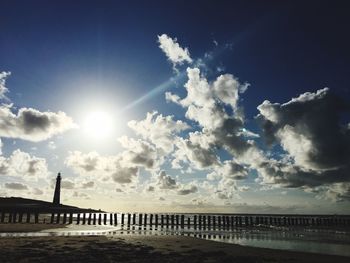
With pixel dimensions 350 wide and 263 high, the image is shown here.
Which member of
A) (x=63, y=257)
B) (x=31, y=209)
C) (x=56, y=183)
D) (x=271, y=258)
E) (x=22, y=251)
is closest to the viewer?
(x=63, y=257)

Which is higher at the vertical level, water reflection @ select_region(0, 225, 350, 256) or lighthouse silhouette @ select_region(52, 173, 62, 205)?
lighthouse silhouette @ select_region(52, 173, 62, 205)

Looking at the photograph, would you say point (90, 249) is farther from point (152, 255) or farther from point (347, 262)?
point (347, 262)

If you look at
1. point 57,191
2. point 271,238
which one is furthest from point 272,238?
point 57,191

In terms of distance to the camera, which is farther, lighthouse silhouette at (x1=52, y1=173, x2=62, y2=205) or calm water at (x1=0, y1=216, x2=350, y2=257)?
lighthouse silhouette at (x1=52, y1=173, x2=62, y2=205)

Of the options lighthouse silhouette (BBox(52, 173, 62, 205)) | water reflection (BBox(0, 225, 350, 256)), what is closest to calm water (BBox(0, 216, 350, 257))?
water reflection (BBox(0, 225, 350, 256))

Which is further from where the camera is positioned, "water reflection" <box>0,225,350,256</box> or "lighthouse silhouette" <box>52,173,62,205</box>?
"lighthouse silhouette" <box>52,173,62,205</box>

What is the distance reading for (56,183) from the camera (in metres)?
90.4

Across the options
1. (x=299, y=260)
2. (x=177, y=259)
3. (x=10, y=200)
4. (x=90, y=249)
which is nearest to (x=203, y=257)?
(x=177, y=259)

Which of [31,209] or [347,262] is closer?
[347,262]

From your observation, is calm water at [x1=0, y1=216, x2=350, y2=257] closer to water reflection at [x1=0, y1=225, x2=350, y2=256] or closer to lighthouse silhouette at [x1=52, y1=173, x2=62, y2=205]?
water reflection at [x1=0, y1=225, x2=350, y2=256]

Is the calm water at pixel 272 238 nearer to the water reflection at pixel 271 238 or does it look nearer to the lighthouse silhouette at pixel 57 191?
the water reflection at pixel 271 238

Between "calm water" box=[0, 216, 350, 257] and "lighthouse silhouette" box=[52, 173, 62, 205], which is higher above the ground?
"lighthouse silhouette" box=[52, 173, 62, 205]

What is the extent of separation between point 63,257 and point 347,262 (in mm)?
13584

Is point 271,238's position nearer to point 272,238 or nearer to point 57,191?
point 272,238
